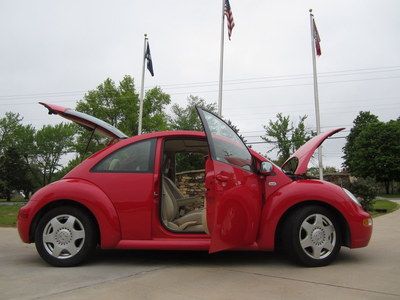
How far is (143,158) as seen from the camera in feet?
17.9

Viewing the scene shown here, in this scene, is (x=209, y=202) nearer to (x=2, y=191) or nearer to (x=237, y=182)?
Result: (x=237, y=182)

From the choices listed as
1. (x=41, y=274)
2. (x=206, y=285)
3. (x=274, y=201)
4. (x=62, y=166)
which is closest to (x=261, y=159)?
(x=274, y=201)

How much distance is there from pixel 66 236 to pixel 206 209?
1625 millimetres

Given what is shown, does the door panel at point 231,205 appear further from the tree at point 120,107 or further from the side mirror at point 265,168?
the tree at point 120,107

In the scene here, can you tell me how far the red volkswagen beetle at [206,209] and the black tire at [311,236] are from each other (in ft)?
0.04

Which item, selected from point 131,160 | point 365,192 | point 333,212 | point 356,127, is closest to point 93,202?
point 131,160

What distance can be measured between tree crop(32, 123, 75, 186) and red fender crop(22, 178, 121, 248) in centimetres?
5606

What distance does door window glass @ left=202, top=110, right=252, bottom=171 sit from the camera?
4996 mm

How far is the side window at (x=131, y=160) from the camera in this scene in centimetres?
541

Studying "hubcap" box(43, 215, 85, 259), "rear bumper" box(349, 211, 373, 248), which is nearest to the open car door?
"rear bumper" box(349, 211, 373, 248)

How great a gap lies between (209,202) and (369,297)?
183 centimetres

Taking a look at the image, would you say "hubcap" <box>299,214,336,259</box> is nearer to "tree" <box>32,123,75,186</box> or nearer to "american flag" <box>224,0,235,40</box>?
"american flag" <box>224,0,235,40</box>

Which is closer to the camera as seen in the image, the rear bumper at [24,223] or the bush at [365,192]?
the rear bumper at [24,223]

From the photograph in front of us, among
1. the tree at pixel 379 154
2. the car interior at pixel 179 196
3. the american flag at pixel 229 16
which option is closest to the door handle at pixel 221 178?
the car interior at pixel 179 196
